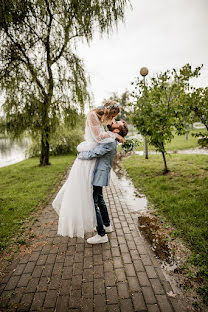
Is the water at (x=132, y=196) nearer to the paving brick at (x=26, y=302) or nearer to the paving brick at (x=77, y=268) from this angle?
the paving brick at (x=77, y=268)

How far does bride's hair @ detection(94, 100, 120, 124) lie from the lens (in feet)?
8.57

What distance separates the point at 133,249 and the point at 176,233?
94cm

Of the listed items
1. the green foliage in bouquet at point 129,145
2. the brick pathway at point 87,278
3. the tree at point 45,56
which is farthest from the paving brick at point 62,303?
the tree at point 45,56

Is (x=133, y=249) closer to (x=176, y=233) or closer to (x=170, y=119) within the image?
(x=176, y=233)

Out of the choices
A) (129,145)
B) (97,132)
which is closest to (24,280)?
(97,132)

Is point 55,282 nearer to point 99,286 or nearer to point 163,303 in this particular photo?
point 99,286

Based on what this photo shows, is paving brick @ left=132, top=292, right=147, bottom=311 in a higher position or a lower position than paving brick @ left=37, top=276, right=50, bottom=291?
lower

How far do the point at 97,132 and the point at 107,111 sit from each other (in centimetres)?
35

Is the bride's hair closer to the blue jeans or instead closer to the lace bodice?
the lace bodice

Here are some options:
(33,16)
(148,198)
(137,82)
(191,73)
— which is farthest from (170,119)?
(33,16)

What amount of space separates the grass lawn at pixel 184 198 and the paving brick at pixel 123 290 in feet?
3.62

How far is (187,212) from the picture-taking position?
3.89m

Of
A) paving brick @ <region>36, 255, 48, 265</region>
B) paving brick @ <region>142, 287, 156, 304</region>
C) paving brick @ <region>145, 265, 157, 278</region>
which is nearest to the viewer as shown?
paving brick @ <region>142, 287, 156, 304</region>

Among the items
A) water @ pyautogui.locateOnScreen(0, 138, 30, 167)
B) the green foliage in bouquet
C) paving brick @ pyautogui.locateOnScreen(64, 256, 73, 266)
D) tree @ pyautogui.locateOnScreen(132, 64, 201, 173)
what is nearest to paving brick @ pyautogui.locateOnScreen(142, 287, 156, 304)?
paving brick @ pyautogui.locateOnScreen(64, 256, 73, 266)
